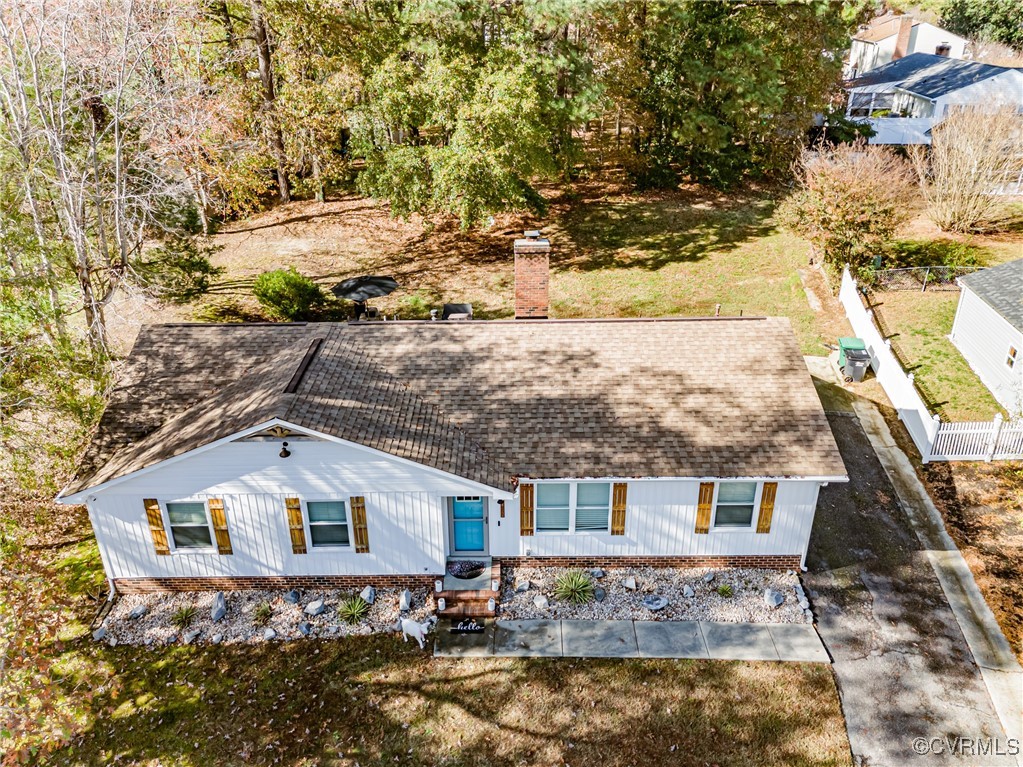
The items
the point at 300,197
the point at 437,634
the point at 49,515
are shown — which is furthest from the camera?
the point at 300,197

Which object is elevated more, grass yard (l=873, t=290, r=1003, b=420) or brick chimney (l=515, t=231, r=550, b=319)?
brick chimney (l=515, t=231, r=550, b=319)

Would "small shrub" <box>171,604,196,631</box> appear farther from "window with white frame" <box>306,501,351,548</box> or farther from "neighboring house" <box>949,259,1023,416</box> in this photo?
"neighboring house" <box>949,259,1023,416</box>

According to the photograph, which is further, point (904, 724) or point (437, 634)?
point (437, 634)

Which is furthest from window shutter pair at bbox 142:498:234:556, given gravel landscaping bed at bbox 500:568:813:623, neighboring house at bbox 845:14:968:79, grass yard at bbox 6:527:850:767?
neighboring house at bbox 845:14:968:79

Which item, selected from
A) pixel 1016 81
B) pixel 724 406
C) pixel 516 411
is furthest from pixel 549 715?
pixel 1016 81

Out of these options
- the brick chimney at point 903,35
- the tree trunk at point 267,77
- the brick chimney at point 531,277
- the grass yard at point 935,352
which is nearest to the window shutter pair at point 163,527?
the brick chimney at point 531,277

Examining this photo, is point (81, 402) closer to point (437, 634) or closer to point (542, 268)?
point (437, 634)

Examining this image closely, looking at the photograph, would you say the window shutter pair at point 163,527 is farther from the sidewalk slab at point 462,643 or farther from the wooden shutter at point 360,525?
the sidewalk slab at point 462,643

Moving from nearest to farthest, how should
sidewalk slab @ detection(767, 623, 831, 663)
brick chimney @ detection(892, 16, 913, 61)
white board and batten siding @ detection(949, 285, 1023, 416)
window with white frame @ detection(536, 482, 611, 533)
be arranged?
sidewalk slab @ detection(767, 623, 831, 663) < window with white frame @ detection(536, 482, 611, 533) < white board and batten siding @ detection(949, 285, 1023, 416) < brick chimney @ detection(892, 16, 913, 61)
